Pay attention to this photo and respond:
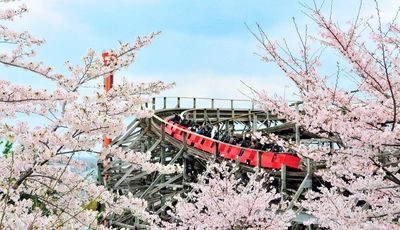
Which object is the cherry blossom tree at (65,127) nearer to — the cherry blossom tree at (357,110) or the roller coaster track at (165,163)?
the cherry blossom tree at (357,110)

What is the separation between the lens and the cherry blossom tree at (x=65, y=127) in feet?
12.6

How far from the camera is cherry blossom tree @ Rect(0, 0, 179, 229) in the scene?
383 centimetres

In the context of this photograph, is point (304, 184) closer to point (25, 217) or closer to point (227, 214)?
point (227, 214)

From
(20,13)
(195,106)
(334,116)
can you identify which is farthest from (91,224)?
(195,106)

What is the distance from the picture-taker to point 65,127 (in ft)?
13.4

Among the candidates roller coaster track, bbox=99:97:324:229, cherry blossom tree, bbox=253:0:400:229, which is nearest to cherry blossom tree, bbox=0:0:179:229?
cherry blossom tree, bbox=253:0:400:229

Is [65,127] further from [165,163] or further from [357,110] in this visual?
[165,163]

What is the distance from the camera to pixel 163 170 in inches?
180

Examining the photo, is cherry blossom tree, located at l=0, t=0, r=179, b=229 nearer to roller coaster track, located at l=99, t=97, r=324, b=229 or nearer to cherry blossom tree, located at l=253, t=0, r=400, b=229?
cherry blossom tree, located at l=253, t=0, r=400, b=229

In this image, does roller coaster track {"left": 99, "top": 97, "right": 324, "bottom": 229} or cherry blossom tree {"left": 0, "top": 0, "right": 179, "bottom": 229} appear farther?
roller coaster track {"left": 99, "top": 97, "right": 324, "bottom": 229}

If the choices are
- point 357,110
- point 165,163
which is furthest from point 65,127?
point 165,163

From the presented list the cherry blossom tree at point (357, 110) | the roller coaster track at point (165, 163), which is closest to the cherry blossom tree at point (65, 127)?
the cherry blossom tree at point (357, 110)

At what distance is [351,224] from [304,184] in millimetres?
4472

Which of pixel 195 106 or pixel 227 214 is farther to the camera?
pixel 195 106
